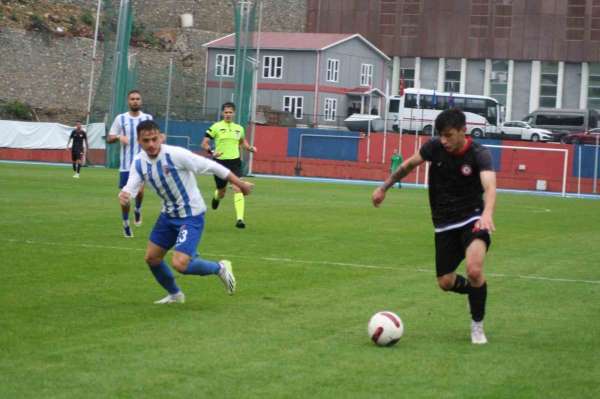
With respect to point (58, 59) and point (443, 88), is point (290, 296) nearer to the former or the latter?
point (58, 59)

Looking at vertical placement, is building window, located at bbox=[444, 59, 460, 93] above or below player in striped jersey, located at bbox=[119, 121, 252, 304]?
above

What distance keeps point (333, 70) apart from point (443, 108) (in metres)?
10.8

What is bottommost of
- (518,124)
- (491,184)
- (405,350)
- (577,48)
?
(405,350)

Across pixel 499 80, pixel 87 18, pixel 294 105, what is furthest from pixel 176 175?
pixel 499 80

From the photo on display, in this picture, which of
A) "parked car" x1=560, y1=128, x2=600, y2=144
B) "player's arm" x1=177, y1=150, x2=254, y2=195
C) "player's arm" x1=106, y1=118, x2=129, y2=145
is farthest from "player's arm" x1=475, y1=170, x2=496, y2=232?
"parked car" x1=560, y1=128, x2=600, y2=144

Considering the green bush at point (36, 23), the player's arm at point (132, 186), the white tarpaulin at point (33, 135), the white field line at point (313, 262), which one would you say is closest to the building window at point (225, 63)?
the green bush at point (36, 23)

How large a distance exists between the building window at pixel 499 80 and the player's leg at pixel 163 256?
247ft

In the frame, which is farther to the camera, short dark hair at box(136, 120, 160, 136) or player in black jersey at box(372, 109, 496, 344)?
short dark hair at box(136, 120, 160, 136)

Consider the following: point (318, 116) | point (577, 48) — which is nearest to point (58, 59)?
point (318, 116)

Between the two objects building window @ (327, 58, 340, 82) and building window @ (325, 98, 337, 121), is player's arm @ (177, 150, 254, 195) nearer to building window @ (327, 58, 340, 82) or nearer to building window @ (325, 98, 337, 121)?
building window @ (325, 98, 337, 121)

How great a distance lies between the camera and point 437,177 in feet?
30.5

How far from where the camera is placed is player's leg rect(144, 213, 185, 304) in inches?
412

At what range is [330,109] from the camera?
79188 millimetres

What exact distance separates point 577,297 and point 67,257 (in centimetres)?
621
